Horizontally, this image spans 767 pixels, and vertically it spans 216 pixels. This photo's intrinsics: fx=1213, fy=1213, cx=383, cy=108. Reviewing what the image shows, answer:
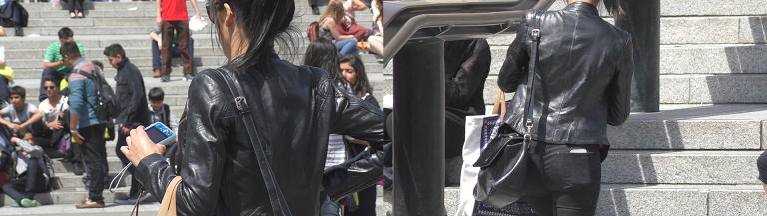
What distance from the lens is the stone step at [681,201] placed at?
22.6 feet

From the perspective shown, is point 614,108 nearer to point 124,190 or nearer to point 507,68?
point 507,68

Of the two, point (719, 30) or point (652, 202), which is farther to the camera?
point (719, 30)

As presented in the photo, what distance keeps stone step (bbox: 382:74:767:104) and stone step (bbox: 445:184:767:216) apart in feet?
5.23

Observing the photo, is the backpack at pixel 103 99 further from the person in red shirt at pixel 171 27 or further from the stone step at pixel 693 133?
the stone step at pixel 693 133

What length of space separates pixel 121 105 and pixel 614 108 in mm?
8815

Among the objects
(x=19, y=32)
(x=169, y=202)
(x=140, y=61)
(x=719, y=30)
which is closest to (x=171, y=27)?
(x=140, y=61)

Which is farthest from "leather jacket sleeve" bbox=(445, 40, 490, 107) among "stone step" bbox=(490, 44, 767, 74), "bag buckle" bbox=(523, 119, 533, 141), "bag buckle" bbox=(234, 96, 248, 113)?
"bag buckle" bbox=(234, 96, 248, 113)

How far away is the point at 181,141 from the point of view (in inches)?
123

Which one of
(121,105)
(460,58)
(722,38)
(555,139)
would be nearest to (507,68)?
(555,139)

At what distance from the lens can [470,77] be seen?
6.51 metres

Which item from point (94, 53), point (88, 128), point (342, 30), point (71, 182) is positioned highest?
point (342, 30)

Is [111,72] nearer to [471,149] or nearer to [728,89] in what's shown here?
[728,89]

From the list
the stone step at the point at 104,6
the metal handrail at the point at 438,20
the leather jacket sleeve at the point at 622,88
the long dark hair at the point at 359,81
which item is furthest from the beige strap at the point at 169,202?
the stone step at the point at 104,6

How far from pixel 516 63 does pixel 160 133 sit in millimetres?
2440
